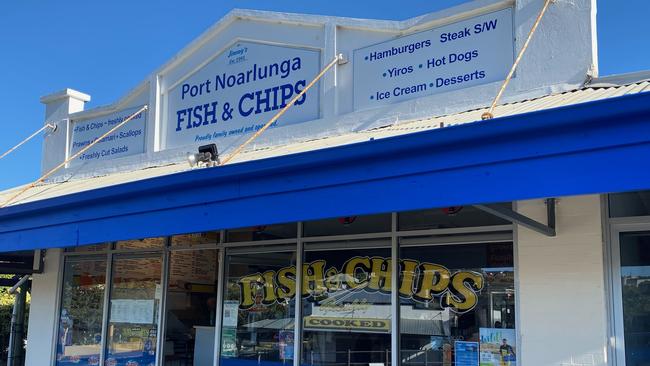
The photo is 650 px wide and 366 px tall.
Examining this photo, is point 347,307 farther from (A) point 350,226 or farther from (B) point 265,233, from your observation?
(B) point 265,233

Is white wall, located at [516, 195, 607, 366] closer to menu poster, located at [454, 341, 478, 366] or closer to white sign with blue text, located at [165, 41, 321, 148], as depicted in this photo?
menu poster, located at [454, 341, 478, 366]

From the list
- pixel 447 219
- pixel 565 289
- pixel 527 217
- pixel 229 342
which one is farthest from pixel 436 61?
pixel 229 342

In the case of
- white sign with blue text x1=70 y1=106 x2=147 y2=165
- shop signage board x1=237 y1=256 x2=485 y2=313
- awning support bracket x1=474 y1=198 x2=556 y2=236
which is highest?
white sign with blue text x1=70 y1=106 x2=147 y2=165

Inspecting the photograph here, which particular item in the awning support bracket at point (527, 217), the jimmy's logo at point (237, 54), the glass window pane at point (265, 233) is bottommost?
the awning support bracket at point (527, 217)

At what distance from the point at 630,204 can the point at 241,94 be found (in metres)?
5.08

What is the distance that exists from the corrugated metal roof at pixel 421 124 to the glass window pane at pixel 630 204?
0.89m

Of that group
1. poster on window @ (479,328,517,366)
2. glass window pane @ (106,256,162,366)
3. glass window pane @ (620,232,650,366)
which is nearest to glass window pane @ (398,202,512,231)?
poster on window @ (479,328,517,366)

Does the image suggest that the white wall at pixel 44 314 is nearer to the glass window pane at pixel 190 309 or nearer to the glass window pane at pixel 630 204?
the glass window pane at pixel 190 309

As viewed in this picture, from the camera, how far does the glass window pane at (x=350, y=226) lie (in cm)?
704

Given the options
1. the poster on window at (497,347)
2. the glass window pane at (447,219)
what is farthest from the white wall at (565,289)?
the glass window pane at (447,219)

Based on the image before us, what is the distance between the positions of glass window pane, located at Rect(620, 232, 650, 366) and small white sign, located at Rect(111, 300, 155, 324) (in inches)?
240

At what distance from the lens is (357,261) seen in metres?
7.20

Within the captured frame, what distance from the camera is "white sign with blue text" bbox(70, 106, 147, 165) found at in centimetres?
1000

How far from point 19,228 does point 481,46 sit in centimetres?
570
